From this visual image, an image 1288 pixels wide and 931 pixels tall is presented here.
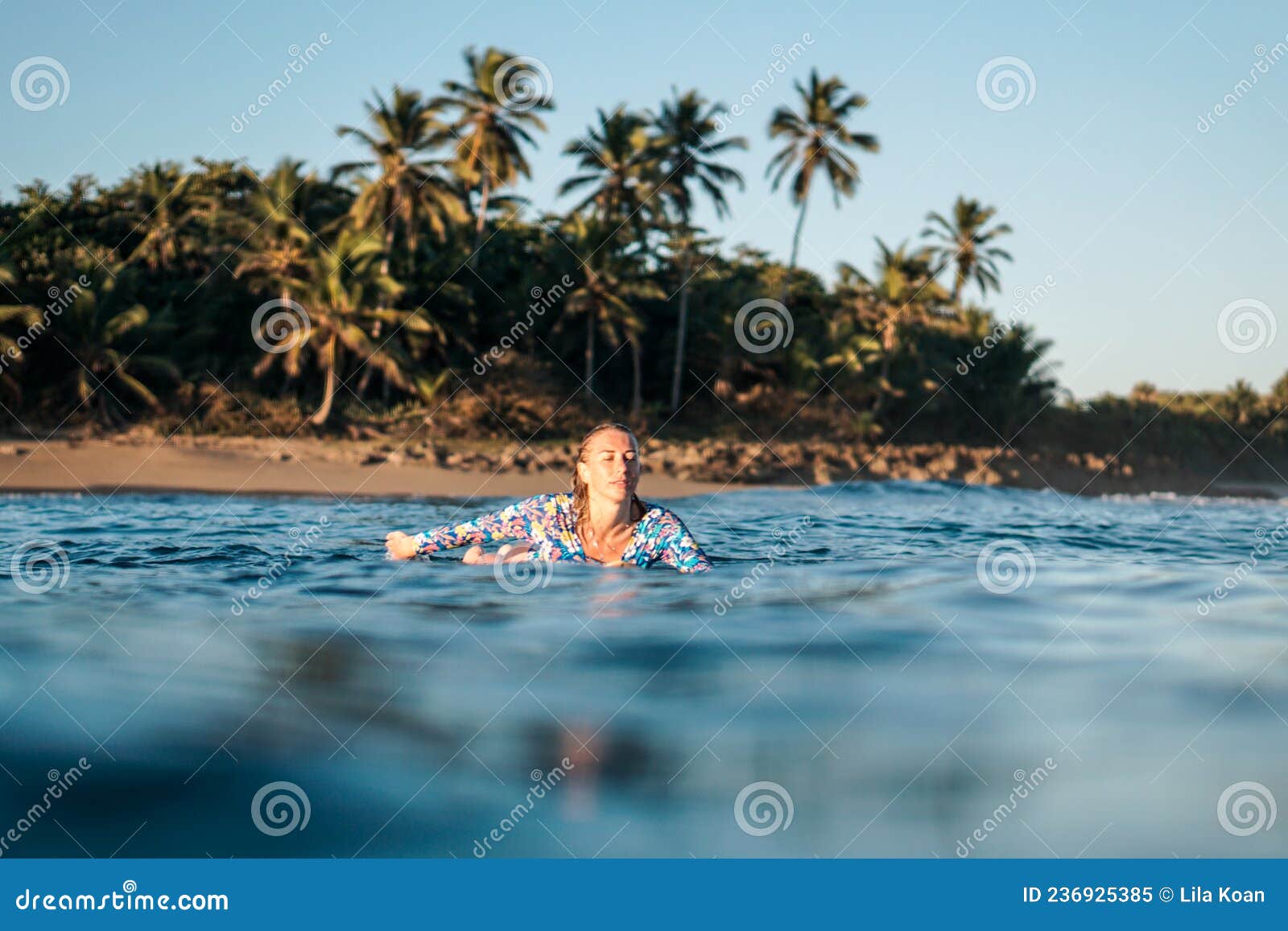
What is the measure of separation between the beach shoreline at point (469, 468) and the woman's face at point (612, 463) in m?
11.2

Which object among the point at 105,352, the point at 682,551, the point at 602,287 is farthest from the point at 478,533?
the point at 602,287

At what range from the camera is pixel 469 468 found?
22.0 m

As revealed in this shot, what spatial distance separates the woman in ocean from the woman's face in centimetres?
2

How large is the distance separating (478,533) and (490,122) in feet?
107

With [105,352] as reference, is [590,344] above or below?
above

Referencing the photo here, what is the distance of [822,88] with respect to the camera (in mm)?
42031

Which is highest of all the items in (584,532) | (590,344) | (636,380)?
(590,344)

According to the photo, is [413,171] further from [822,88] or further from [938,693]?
[938,693]

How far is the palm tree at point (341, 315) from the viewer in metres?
30.3

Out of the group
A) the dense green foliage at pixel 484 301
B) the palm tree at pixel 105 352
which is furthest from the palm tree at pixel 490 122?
the palm tree at pixel 105 352

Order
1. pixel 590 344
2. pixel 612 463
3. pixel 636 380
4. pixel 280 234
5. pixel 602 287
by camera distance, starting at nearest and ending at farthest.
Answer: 1. pixel 612 463
2. pixel 280 234
3. pixel 602 287
4. pixel 590 344
5. pixel 636 380

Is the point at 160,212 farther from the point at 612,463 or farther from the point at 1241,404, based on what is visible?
the point at 1241,404

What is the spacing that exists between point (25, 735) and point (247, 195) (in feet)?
124

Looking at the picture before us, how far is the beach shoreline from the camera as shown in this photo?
1744 centimetres
